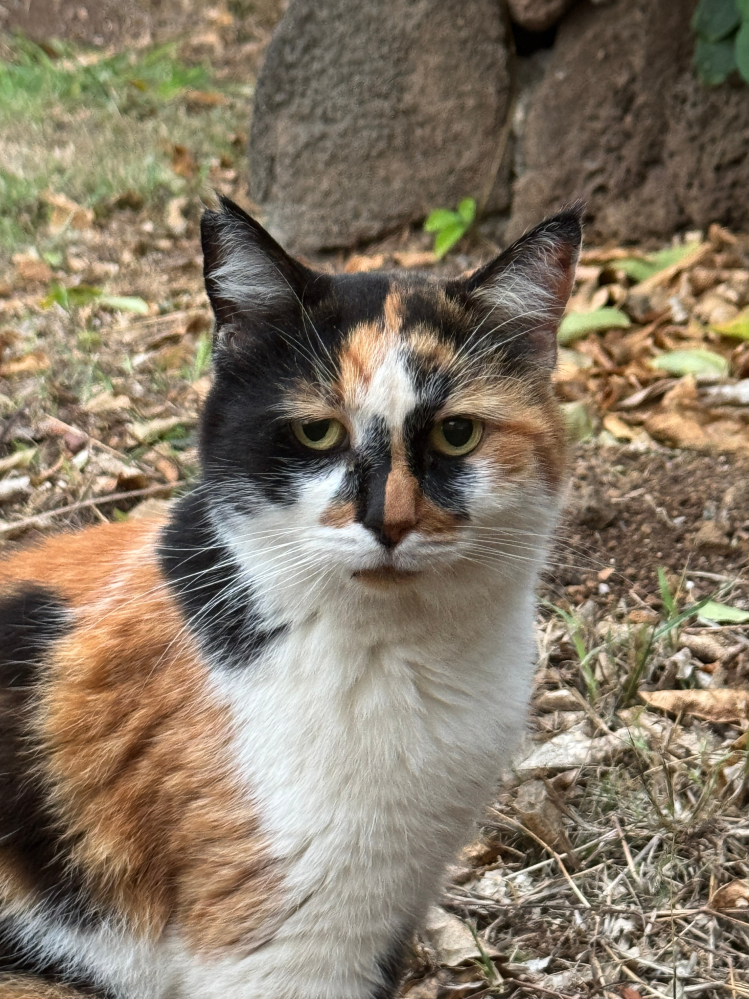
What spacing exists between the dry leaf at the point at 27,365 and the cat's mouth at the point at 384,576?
Result: 2979 millimetres

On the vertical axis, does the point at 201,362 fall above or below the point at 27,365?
below

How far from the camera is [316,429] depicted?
6.00ft

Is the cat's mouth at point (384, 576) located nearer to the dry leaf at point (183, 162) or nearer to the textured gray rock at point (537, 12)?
the textured gray rock at point (537, 12)

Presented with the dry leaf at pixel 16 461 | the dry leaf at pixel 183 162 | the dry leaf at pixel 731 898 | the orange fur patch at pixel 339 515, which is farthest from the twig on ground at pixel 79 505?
the dry leaf at pixel 183 162

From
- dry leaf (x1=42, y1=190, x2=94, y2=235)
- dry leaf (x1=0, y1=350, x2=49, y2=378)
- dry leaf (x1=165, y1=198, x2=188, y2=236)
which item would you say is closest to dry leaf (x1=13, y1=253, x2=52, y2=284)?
dry leaf (x1=42, y1=190, x2=94, y2=235)

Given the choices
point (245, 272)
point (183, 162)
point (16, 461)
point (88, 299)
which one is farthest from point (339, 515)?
point (183, 162)

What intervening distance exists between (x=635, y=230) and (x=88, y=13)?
6396 millimetres

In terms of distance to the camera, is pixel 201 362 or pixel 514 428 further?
pixel 201 362

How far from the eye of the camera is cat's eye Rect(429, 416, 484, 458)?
183cm

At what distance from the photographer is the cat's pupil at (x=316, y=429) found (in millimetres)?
1819

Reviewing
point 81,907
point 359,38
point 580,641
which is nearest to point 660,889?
point 580,641

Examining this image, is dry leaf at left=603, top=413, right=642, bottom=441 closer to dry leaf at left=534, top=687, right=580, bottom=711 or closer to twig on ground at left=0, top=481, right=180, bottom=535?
dry leaf at left=534, top=687, right=580, bottom=711

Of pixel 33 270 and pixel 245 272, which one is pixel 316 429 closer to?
pixel 245 272

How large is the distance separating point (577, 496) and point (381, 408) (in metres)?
1.83
